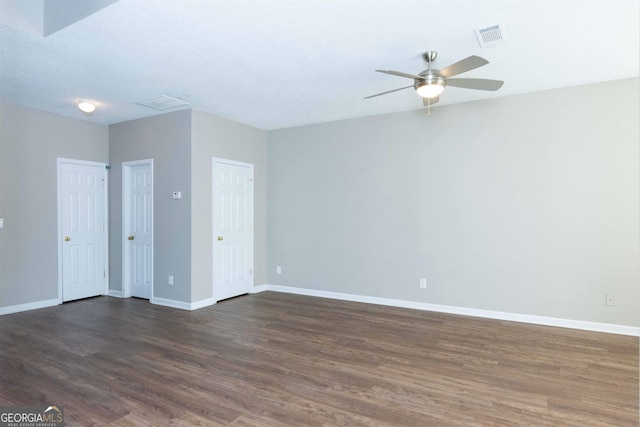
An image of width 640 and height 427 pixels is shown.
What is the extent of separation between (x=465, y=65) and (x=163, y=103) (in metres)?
3.64

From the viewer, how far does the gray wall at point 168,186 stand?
482 centimetres

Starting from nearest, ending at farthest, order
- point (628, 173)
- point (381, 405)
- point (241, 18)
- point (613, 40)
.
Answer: point (381, 405), point (241, 18), point (613, 40), point (628, 173)

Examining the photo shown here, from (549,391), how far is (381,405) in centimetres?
128

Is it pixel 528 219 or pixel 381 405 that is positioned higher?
pixel 528 219

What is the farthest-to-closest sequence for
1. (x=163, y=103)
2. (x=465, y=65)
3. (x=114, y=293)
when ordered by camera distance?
(x=114, y=293) < (x=163, y=103) < (x=465, y=65)

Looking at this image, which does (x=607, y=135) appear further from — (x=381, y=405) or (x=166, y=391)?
(x=166, y=391)

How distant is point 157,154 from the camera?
5.11 metres

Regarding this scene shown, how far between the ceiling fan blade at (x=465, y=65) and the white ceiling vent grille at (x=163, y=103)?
320 cm

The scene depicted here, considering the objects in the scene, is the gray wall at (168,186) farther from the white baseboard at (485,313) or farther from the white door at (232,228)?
the white baseboard at (485,313)

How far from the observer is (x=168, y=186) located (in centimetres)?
499

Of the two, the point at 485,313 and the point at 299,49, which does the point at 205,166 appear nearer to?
the point at 299,49

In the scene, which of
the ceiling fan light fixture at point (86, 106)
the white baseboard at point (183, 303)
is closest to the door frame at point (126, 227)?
the white baseboard at point (183, 303)

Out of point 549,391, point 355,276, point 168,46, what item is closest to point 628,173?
point 549,391

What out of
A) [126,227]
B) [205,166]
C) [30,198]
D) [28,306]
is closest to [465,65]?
[205,166]
